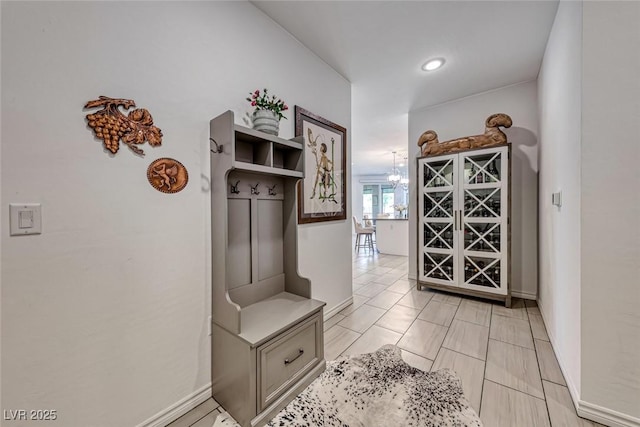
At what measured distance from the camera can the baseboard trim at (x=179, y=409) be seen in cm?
129

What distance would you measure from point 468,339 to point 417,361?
0.62 metres

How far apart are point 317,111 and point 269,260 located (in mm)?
1499

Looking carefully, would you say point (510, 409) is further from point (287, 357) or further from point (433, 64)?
point (433, 64)

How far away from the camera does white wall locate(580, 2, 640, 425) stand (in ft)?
4.03

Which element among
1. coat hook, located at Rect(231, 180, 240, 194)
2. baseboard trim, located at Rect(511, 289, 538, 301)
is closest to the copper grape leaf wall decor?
coat hook, located at Rect(231, 180, 240, 194)

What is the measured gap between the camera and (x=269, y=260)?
5.95ft

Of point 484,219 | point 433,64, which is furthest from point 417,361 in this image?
point 433,64

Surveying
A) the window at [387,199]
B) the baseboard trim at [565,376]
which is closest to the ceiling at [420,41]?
the baseboard trim at [565,376]

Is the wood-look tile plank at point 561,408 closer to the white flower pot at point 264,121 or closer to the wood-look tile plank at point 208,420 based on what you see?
the wood-look tile plank at point 208,420

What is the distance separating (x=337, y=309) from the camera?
2.67 m

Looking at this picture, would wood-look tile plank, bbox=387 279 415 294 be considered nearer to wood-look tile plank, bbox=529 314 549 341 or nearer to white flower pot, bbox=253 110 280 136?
wood-look tile plank, bbox=529 314 549 341

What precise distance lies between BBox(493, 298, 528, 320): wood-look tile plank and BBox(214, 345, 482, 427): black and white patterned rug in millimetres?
1401

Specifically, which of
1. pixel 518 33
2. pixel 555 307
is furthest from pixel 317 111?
pixel 555 307

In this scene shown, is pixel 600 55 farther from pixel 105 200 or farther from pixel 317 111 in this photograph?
pixel 105 200
